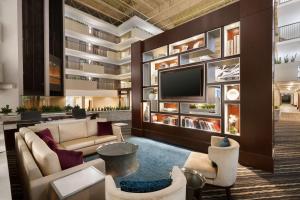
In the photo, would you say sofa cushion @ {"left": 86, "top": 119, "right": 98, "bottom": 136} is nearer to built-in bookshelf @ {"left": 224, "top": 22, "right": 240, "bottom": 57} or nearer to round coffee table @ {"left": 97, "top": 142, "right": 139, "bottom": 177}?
round coffee table @ {"left": 97, "top": 142, "right": 139, "bottom": 177}

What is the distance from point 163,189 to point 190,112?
3.71m

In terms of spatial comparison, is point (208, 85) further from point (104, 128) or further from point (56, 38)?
point (56, 38)

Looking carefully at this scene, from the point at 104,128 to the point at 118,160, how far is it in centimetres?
171

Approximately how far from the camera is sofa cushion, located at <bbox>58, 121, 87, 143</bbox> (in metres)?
3.94

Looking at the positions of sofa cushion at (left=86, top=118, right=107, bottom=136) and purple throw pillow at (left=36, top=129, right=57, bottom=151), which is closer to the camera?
purple throw pillow at (left=36, top=129, right=57, bottom=151)

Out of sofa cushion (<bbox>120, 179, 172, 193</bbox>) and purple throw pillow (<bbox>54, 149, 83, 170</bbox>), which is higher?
sofa cushion (<bbox>120, 179, 172, 193</bbox>)

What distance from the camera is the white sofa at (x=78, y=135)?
365cm

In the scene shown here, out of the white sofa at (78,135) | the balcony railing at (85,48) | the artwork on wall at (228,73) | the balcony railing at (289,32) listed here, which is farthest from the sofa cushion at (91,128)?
the balcony railing at (289,32)

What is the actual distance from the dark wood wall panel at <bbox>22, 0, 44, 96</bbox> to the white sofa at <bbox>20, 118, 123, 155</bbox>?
4526mm

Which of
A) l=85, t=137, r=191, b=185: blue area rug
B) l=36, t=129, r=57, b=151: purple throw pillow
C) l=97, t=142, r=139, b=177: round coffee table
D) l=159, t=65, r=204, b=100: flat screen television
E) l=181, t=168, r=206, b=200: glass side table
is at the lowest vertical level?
l=85, t=137, r=191, b=185: blue area rug

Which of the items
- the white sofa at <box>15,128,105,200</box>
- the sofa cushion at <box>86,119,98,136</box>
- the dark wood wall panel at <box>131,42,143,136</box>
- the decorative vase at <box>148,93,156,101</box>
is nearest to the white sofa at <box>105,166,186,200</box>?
the white sofa at <box>15,128,105,200</box>

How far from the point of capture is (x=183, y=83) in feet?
15.0

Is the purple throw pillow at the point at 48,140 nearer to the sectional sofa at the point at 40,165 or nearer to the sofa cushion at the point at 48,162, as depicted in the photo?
the sectional sofa at the point at 40,165

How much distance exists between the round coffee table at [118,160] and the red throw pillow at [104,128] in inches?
43.0
